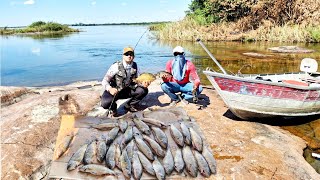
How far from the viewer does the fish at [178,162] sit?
4.70 meters

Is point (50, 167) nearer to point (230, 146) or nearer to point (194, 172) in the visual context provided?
point (194, 172)

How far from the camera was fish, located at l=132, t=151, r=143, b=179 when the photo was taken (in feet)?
14.7

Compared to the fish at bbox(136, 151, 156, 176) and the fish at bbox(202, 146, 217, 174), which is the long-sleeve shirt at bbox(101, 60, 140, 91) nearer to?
the fish at bbox(136, 151, 156, 176)

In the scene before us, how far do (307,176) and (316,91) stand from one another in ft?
9.03

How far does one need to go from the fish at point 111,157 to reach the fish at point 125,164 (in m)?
0.13

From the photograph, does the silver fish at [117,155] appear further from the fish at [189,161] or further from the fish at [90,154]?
the fish at [189,161]

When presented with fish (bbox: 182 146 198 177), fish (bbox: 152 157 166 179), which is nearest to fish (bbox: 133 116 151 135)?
fish (bbox: 182 146 198 177)

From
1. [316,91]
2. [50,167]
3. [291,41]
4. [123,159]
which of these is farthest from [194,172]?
[291,41]

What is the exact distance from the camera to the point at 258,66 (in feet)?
56.0

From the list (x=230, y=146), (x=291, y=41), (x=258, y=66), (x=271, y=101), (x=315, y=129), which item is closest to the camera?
(x=230, y=146)

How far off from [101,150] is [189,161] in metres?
1.43

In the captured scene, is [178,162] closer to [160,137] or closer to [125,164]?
[160,137]

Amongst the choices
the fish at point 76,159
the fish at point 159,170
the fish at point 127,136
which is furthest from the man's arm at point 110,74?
the fish at point 159,170

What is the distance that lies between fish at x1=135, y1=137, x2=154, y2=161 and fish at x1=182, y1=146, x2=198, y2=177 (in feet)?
1.84
